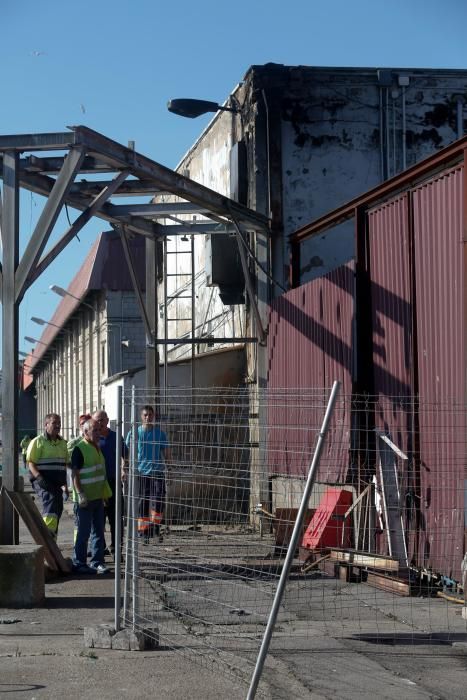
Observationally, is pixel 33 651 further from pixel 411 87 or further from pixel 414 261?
pixel 411 87

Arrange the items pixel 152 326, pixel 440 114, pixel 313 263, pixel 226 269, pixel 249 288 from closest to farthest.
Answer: pixel 249 288 → pixel 313 263 → pixel 440 114 → pixel 226 269 → pixel 152 326

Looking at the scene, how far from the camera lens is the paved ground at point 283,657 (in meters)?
6.75

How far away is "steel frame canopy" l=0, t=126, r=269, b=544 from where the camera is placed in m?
11.5

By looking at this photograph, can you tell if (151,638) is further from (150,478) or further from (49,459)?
(49,459)

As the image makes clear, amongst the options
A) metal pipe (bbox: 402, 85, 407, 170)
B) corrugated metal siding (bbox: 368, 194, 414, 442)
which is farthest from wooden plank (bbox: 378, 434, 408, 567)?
metal pipe (bbox: 402, 85, 407, 170)

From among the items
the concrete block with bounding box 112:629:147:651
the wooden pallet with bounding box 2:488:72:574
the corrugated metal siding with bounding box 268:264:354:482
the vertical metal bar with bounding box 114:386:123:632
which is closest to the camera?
the concrete block with bounding box 112:629:147:651

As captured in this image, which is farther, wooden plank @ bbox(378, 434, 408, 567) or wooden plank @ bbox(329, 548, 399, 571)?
wooden plank @ bbox(378, 434, 408, 567)

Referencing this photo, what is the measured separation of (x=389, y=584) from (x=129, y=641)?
3.58 metres

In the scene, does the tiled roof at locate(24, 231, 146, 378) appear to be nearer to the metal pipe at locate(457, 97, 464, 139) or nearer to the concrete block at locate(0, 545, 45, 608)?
the metal pipe at locate(457, 97, 464, 139)

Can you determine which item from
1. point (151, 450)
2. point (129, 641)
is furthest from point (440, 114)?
point (129, 641)

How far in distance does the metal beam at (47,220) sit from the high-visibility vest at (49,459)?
2.45 m

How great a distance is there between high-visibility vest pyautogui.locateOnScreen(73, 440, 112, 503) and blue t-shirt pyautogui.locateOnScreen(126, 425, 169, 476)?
1.04 m

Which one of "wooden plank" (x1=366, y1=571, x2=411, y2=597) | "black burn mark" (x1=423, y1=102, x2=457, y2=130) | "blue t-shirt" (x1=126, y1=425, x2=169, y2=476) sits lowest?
"wooden plank" (x1=366, y1=571, x2=411, y2=597)

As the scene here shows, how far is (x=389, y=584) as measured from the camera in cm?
1063
